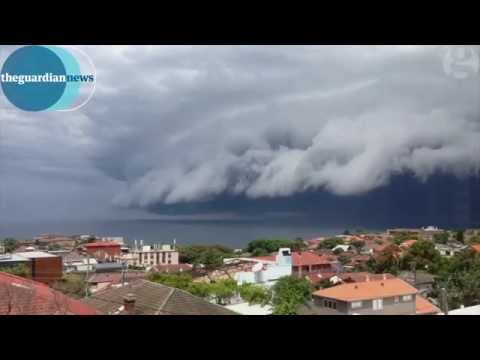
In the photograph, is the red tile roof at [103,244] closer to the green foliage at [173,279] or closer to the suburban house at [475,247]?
the green foliage at [173,279]

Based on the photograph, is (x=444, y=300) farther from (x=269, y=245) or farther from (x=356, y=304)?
(x=269, y=245)

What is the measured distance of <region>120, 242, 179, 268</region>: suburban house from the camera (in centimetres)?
378

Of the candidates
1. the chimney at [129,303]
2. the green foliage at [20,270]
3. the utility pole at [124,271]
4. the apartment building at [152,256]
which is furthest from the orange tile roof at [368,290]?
the green foliage at [20,270]

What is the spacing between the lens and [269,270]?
3723mm

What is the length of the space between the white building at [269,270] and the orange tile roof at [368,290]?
329 millimetres

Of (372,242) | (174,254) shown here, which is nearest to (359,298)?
(372,242)

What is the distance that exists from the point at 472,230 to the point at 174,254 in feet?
8.18

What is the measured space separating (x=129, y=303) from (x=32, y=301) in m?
0.75

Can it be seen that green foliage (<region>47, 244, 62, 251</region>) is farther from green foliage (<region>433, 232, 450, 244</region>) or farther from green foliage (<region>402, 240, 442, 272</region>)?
green foliage (<region>433, 232, 450, 244</region>)

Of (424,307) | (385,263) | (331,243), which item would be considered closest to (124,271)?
(331,243)

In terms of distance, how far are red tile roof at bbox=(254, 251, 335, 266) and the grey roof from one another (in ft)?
1.89

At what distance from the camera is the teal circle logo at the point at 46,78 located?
3465 millimetres
